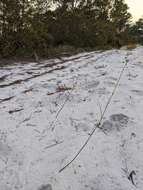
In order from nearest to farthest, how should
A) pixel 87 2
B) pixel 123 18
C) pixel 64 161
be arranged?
pixel 64 161 → pixel 87 2 → pixel 123 18

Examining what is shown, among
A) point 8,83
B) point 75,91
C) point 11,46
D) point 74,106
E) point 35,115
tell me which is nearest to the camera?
point 35,115

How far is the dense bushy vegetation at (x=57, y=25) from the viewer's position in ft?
30.1

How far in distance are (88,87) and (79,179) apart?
7.34 ft

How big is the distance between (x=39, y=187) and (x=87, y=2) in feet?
55.3

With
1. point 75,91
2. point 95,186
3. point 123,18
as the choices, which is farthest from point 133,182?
point 123,18

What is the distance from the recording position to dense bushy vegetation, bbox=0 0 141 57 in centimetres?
918

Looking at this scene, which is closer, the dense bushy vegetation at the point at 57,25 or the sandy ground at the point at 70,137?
the sandy ground at the point at 70,137

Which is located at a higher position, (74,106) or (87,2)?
(87,2)

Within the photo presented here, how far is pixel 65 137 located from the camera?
245 cm

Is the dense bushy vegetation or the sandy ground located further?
the dense bushy vegetation

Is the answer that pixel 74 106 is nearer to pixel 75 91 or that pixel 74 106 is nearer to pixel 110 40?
pixel 75 91

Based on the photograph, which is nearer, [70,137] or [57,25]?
[70,137]

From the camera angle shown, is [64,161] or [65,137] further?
[65,137]

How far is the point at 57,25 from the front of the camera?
14852 mm
